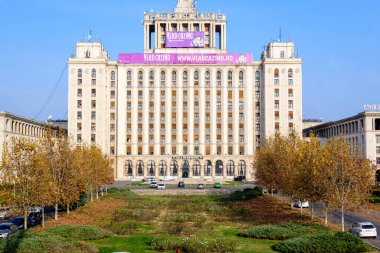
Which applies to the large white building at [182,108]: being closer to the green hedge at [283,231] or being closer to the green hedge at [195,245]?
the green hedge at [283,231]

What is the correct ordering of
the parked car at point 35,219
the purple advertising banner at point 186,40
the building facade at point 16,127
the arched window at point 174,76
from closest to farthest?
the parked car at point 35,219
the building facade at point 16,127
the arched window at point 174,76
the purple advertising banner at point 186,40

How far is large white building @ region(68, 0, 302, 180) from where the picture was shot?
148 m

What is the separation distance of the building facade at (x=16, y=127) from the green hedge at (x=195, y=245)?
235 ft

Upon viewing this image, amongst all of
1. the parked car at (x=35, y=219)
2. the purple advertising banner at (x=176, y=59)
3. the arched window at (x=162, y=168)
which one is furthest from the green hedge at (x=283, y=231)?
the purple advertising banner at (x=176, y=59)

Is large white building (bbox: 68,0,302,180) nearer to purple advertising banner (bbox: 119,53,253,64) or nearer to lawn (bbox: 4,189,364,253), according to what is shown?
purple advertising banner (bbox: 119,53,253,64)

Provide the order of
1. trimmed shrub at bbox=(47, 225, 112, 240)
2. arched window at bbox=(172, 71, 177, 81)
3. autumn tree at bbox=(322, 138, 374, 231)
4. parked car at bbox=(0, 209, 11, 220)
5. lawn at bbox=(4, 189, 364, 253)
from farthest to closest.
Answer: arched window at bbox=(172, 71, 177, 81) → parked car at bbox=(0, 209, 11, 220) → autumn tree at bbox=(322, 138, 374, 231) → trimmed shrub at bbox=(47, 225, 112, 240) → lawn at bbox=(4, 189, 364, 253)

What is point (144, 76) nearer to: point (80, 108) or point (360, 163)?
point (80, 108)

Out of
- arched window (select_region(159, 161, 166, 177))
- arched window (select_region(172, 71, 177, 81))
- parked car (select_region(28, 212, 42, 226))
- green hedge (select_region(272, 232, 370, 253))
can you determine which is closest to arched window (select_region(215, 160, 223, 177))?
arched window (select_region(159, 161, 166, 177))

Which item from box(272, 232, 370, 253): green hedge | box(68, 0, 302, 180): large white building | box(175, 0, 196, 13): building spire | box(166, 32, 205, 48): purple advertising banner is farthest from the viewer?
box(175, 0, 196, 13): building spire

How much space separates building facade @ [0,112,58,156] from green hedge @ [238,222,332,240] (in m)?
70.0

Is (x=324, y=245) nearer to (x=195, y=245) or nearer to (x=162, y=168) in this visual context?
(x=195, y=245)

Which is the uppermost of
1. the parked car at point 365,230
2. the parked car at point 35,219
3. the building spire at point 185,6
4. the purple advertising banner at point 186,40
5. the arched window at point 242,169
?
the building spire at point 185,6

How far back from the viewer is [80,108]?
148000 mm

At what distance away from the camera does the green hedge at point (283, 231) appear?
1709 inches
